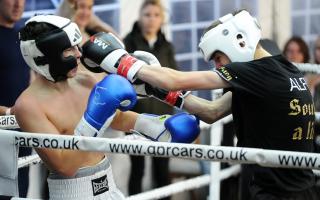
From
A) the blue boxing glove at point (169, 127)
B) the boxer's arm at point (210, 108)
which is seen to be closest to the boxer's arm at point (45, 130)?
the blue boxing glove at point (169, 127)

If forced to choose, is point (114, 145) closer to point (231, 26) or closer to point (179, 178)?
point (231, 26)

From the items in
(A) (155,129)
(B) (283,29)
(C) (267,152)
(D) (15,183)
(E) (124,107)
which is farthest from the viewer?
(B) (283,29)

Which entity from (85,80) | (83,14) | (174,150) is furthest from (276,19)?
(174,150)

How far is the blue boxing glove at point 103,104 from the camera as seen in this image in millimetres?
2938

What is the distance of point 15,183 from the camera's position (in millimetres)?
2836

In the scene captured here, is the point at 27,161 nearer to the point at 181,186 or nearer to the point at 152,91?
the point at 152,91

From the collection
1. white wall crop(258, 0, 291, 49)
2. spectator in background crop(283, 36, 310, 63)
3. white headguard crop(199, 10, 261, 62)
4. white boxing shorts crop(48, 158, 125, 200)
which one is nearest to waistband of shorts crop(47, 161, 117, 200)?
white boxing shorts crop(48, 158, 125, 200)

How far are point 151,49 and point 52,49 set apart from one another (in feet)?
6.70

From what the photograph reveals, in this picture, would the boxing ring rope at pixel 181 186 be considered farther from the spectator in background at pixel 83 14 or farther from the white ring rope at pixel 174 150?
the spectator in background at pixel 83 14

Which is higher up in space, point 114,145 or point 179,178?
point 114,145

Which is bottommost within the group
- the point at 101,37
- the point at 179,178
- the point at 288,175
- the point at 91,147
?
the point at 179,178

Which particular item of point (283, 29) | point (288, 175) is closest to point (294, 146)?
point (288, 175)

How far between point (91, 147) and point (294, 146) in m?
0.89

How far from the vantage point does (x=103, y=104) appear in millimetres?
2938
